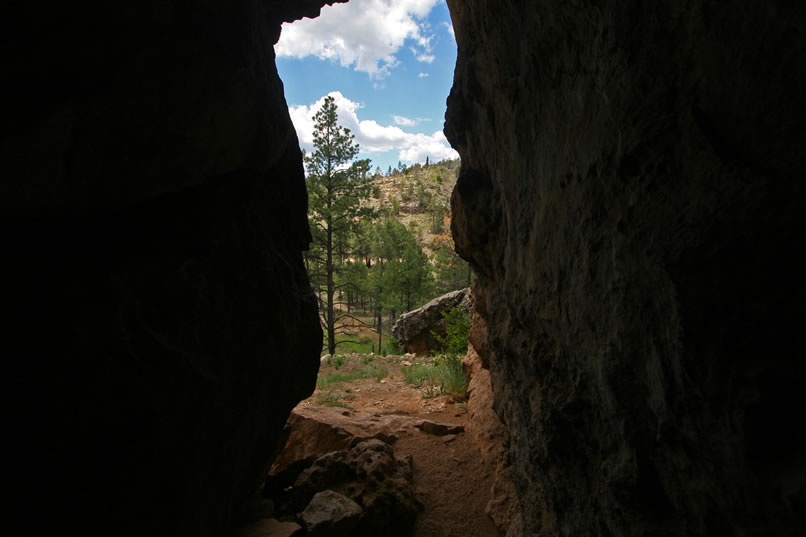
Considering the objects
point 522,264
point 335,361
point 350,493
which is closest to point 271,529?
point 350,493

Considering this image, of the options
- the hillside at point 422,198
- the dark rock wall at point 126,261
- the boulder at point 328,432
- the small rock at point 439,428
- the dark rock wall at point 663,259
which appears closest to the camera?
the dark rock wall at point 663,259

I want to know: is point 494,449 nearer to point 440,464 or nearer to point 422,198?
point 440,464

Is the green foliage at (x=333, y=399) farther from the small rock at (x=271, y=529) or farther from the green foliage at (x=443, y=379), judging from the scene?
the small rock at (x=271, y=529)

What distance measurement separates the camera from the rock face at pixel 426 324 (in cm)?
1561

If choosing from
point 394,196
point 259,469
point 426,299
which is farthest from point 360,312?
point 259,469

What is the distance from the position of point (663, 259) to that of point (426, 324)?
47.8ft

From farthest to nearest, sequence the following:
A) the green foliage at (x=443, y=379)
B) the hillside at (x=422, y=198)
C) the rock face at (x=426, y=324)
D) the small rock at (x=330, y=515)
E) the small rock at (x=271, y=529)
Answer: the hillside at (x=422, y=198) < the rock face at (x=426, y=324) < the green foliage at (x=443, y=379) < the small rock at (x=330, y=515) < the small rock at (x=271, y=529)

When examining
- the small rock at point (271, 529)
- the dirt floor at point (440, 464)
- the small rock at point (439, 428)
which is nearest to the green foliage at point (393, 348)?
the dirt floor at point (440, 464)

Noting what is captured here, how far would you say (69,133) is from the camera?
1868mm

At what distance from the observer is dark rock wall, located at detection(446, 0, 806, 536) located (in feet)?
4.47

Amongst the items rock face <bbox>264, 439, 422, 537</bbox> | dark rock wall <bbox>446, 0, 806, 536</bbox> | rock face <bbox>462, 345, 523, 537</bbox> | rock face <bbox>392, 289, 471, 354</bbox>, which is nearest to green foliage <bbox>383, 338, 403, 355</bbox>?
rock face <bbox>392, 289, 471, 354</bbox>

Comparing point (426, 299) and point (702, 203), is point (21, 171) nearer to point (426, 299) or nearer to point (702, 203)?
point (702, 203)

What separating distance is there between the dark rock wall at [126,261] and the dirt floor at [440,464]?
2346mm

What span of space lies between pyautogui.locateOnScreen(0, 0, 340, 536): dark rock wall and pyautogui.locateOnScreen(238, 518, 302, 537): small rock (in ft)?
1.00
